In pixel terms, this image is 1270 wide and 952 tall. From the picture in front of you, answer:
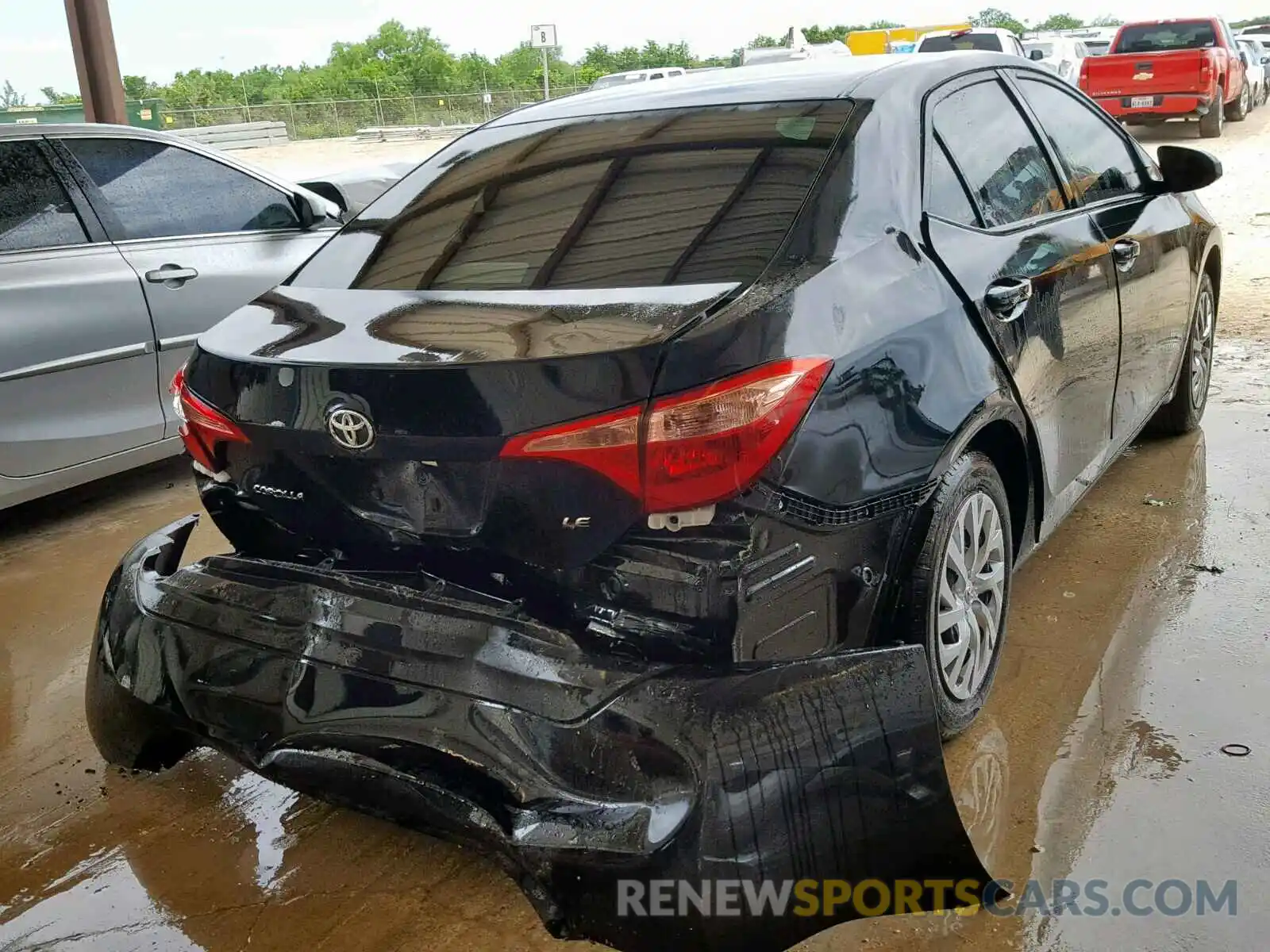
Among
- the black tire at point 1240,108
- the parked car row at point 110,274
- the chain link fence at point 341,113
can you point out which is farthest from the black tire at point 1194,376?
the chain link fence at point 341,113

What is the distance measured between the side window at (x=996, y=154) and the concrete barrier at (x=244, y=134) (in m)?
29.7

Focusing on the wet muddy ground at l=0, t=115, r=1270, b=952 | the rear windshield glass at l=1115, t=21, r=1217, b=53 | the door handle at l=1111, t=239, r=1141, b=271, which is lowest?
the wet muddy ground at l=0, t=115, r=1270, b=952

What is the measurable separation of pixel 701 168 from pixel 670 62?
47.4 m

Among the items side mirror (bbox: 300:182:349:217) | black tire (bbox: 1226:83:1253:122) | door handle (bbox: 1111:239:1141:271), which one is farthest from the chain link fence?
door handle (bbox: 1111:239:1141:271)

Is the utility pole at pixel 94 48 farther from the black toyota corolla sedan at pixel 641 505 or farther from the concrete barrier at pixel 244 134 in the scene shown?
the concrete barrier at pixel 244 134

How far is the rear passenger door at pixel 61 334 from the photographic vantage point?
13.9ft

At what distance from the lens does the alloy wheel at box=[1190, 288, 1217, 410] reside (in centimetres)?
445

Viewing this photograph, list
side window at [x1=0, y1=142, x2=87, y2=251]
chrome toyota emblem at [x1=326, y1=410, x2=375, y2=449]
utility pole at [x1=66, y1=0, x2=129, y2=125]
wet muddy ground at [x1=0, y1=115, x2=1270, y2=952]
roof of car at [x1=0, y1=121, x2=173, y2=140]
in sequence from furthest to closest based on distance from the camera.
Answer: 1. utility pole at [x1=66, y1=0, x2=129, y2=125]
2. roof of car at [x1=0, y1=121, x2=173, y2=140]
3. side window at [x1=0, y1=142, x2=87, y2=251]
4. wet muddy ground at [x1=0, y1=115, x2=1270, y2=952]
5. chrome toyota emblem at [x1=326, y1=410, x2=375, y2=449]

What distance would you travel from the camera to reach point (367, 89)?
37094 mm

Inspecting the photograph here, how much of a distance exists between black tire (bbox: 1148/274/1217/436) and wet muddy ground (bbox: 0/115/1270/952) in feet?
2.77

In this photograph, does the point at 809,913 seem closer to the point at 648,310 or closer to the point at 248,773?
the point at 648,310

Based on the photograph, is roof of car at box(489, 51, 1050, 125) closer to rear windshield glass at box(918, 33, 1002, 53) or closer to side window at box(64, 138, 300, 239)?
side window at box(64, 138, 300, 239)

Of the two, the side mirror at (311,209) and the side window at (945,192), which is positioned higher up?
the side window at (945,192)

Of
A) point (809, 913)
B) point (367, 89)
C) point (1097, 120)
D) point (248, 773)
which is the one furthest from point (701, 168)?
point (367, 89)
